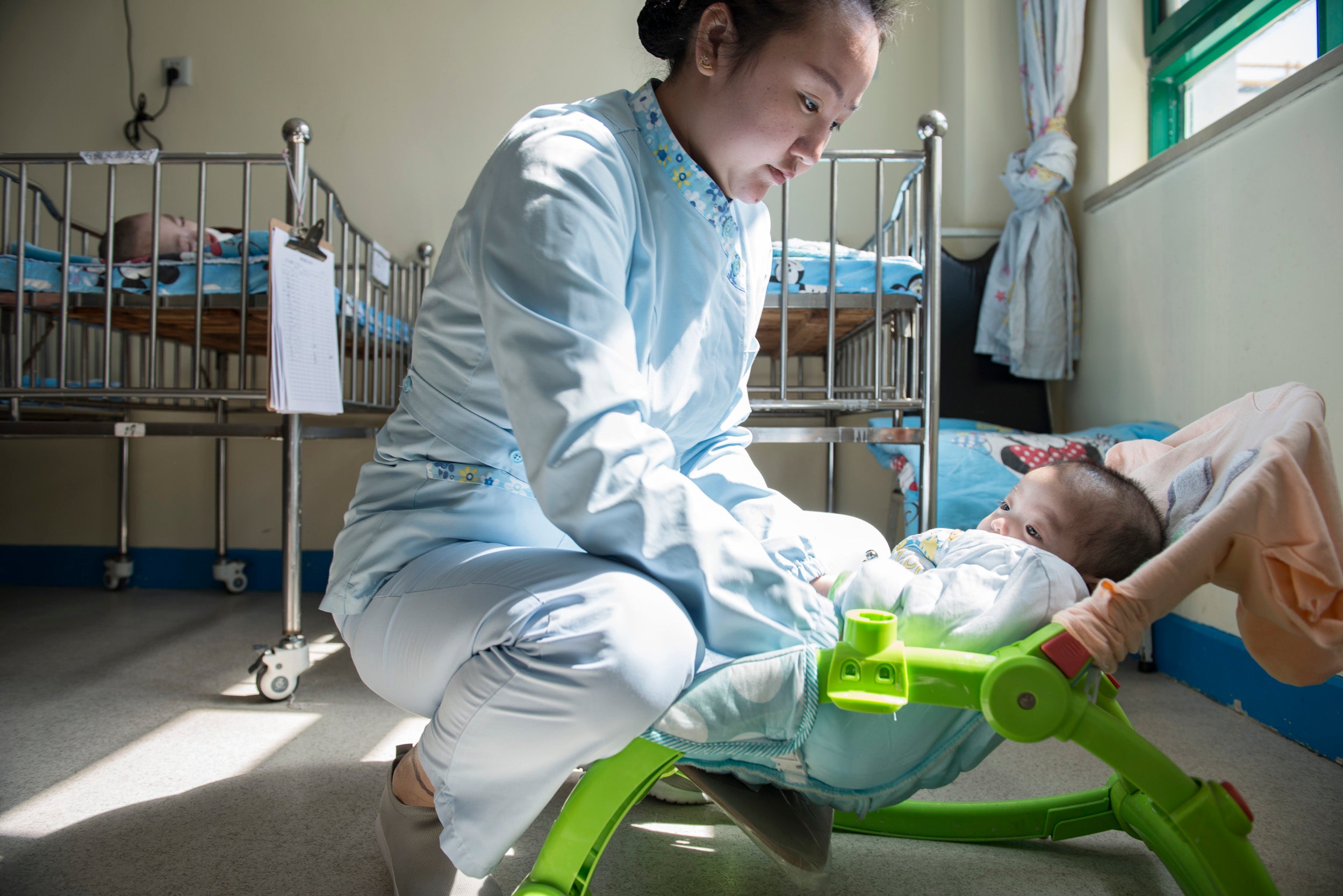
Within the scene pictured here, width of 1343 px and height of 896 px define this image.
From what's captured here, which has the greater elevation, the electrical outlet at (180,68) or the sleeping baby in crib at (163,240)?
the electrical outlet at (180,68)

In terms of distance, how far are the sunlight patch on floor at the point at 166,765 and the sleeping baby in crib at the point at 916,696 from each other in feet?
2.86

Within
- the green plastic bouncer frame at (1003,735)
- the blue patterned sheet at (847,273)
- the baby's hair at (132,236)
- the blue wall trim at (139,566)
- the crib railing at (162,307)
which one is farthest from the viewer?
the blue wall trim at (139,566)

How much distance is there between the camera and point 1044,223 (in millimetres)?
2254

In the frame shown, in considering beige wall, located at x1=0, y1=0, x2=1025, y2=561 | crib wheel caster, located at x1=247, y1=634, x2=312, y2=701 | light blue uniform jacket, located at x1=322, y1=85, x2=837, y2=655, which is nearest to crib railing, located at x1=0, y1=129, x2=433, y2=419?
beige wall, located at x1=0, y1=0, x2=1025, y2=561

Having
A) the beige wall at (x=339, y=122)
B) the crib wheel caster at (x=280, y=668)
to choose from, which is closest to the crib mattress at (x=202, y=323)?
the beige wall at (x=339, y=122)

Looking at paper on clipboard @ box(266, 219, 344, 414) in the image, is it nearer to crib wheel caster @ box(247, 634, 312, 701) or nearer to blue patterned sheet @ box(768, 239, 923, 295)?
crib wheel caster @ box(247, 634, 312, 701)

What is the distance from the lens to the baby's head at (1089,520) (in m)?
0.84

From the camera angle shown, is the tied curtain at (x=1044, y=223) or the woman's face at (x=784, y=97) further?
the tied curtain at (x=1044, y=223)

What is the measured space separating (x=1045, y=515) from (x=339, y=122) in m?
2.70

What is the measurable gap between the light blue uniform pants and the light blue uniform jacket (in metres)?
0.04

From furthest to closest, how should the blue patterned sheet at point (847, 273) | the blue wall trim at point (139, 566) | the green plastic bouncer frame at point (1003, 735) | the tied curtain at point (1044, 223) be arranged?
the blue wall trim at point (139, 566)
the tied curtain at point (1044, 223)
the blue patterned sheet at point (847, 273)
the green plastic bouncer frame at point (1003, 735)

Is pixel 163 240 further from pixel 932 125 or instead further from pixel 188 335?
pixel 932 125

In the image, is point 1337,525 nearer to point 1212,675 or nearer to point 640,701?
point 640,701

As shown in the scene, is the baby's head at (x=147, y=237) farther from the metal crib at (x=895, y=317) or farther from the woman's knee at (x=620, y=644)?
the woman's knee at (x=620, y=644)
